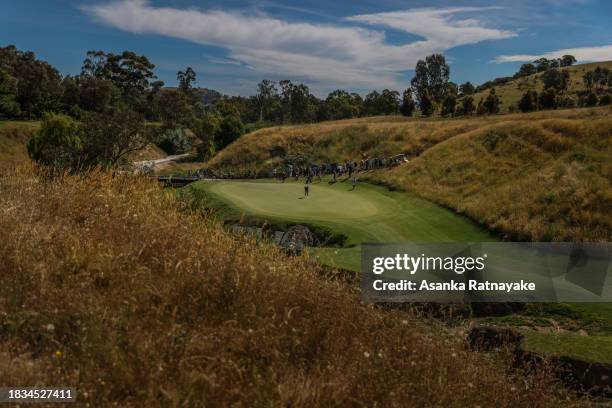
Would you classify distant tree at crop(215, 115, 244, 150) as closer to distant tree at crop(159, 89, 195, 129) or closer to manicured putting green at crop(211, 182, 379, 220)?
distant tree at crop(159, 89, 195, 129)

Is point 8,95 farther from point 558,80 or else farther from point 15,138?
point 558,80

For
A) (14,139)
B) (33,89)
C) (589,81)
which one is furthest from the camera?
(589,81)

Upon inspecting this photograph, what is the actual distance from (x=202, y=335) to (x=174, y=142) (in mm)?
79691

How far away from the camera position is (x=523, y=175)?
2491 cm

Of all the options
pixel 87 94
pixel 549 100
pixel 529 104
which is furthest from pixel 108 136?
pixel 549 100

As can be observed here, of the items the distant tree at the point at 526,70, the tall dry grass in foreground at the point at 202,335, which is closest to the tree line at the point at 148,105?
the distant tree at the point at 526,70

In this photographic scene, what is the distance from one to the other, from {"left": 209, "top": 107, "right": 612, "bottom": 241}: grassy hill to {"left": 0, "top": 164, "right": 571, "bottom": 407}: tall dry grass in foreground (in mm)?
14319

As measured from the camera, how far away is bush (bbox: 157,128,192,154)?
8062 cm

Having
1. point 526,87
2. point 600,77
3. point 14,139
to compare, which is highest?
point 600,77

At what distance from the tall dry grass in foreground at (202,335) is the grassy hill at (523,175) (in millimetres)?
14319

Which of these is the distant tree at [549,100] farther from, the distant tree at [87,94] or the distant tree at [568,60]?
the distant tree at [568,60]

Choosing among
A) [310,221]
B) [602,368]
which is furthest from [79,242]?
[310,221]

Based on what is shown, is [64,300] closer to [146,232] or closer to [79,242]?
[79,242]

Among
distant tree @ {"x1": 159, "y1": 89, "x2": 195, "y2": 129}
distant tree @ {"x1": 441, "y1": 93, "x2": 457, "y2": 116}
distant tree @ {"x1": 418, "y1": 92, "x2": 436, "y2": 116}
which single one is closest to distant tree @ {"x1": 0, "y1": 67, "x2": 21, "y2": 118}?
distant tree @ {"x1": 159, "y1": 89, "x2": 195, "y2": 129}
